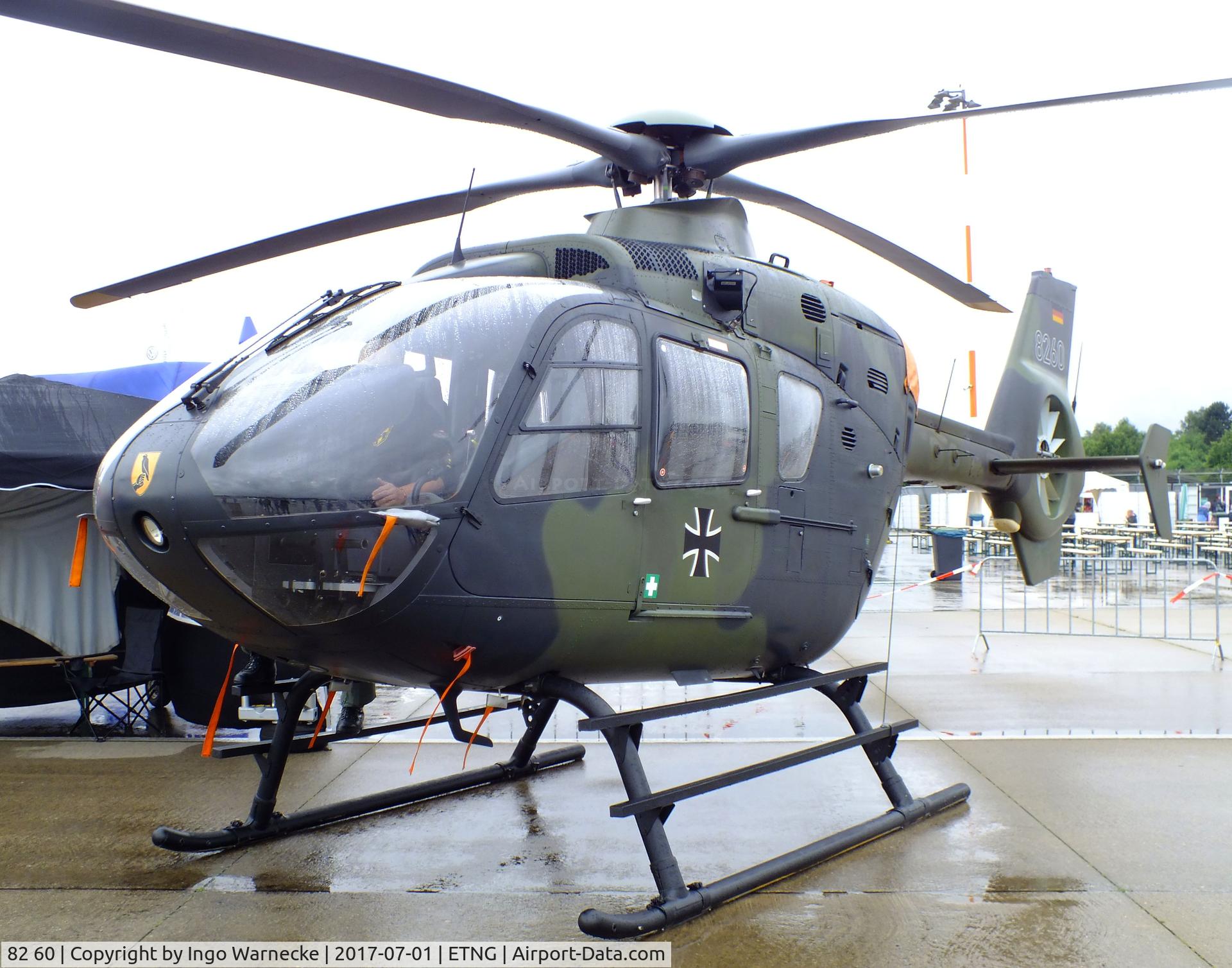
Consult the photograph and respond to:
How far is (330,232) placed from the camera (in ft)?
17.5

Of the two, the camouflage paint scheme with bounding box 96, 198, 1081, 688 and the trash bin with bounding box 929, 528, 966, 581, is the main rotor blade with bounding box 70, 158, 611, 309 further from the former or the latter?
the trash bin with bounding box 929, 528, 966, 581

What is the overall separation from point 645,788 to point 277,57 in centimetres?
310

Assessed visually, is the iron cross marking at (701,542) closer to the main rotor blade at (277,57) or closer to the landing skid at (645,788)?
the landing skid at (645,788)

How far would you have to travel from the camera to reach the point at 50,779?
21.1 ft

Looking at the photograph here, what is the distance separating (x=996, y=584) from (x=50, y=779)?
17.1 meters

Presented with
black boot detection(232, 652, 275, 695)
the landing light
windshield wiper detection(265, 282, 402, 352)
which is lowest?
black boot detection(232, 652, 275, 695)

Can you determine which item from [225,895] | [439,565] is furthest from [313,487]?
[225,895]

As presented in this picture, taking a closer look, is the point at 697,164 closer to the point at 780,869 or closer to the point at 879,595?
the point at 780,869

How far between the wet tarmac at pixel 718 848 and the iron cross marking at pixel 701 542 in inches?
56.6

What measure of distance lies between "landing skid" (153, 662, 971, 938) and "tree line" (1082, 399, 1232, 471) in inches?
2820

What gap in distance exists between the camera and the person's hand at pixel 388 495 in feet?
12.0

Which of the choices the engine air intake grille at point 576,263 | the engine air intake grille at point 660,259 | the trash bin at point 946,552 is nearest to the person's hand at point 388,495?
the engine air intake grille at point 576,263

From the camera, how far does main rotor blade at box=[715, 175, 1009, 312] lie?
6.31m

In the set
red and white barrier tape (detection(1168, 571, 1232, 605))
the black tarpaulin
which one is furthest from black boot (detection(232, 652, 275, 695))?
red and white barrier tape (detection(1168, 571, 1232, 605))
